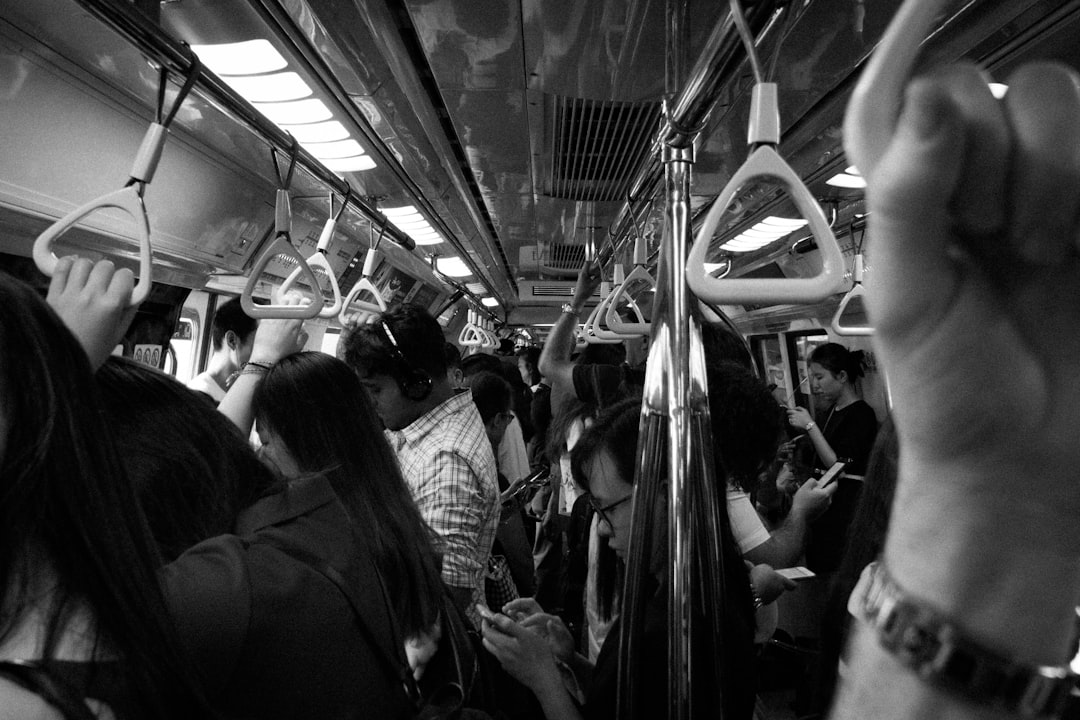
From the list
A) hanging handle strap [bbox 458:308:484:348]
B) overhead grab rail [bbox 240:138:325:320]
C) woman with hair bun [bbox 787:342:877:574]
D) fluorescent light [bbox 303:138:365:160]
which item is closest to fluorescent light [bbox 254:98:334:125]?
fluorescent light [bbox 303:138:365:160]

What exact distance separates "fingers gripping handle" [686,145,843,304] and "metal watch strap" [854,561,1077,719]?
1.41 ft

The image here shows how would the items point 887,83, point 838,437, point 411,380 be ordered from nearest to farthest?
point 887,83, point 411,380, point 838,437

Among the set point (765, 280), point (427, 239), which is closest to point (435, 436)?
point (765, 280)

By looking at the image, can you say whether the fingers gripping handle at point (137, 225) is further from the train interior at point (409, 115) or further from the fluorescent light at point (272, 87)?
the fluorescent light at point (272, 87)

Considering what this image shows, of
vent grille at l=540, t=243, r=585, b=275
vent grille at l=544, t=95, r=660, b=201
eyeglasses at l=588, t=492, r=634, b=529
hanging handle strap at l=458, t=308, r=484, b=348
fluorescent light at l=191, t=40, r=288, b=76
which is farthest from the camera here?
hanging handle strap at l=458, t=308, r=484, b=348

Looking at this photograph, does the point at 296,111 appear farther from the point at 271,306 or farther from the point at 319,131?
the point at 271,306

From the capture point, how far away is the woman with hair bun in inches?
145

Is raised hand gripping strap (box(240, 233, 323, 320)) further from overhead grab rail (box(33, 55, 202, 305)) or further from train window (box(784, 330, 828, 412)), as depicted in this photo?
train window (box(784, 330, 828, 412))

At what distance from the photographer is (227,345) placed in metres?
3.54

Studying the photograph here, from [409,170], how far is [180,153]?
3.56 feet

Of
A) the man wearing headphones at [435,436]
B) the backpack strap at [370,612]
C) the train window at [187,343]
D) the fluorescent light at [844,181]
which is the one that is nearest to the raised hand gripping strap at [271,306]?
the backpack strap at [370,612]

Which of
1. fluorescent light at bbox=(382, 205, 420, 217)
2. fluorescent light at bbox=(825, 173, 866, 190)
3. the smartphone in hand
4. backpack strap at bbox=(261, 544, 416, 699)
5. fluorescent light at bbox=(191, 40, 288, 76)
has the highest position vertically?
fluorescent light at bbox=(825, 173, 866, 190)

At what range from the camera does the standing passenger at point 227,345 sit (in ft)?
11.5

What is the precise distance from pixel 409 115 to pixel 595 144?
82 cm
